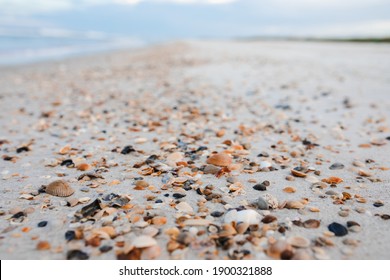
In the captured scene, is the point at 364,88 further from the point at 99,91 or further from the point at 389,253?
the point at 389,253

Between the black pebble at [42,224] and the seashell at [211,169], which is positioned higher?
the seashell at [211,169]

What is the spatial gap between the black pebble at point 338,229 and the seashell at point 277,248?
0.38 meters

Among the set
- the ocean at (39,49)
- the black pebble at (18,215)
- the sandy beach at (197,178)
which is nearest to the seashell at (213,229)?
the sandy beach at (197,178)

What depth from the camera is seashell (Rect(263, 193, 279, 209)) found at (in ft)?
8.73

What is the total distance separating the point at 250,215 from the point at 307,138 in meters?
2.35

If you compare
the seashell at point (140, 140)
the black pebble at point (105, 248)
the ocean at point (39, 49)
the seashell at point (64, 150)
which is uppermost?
the black pebble at point (105, 248)

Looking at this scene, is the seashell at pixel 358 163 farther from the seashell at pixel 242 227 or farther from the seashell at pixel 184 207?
the seashell at pixel 184 207

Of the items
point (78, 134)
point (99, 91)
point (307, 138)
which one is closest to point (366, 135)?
point (307, 138)

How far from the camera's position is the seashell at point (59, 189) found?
2900 mm

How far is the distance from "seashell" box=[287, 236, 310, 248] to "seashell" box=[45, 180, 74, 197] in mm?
1793

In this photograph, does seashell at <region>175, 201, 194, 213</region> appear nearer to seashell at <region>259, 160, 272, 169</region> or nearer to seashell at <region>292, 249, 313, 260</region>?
seashell at <region>292, 249, 313, 260</region>

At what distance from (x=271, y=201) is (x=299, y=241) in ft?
1.65

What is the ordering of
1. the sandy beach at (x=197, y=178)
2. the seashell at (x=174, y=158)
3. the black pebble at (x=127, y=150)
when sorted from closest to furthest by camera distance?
the sandy beach at (x=197, y=178)
the seashell at (x=174, y=158)
the black pebble at (x=127, y=150)
